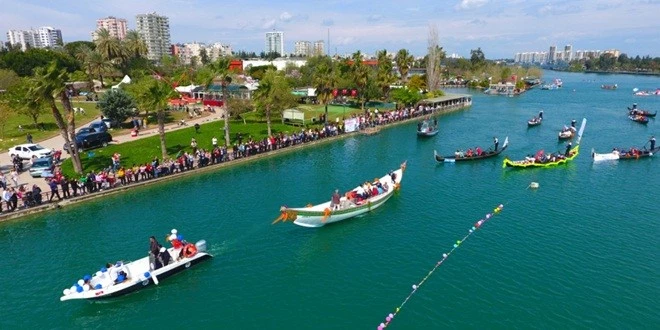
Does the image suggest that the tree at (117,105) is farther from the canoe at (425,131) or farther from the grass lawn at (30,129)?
the canoe at (425,131)

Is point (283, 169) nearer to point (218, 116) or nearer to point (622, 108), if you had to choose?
point (218, 116)

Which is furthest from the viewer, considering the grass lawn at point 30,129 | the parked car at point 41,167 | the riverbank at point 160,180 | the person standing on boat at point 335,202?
the grass lawn at point 30,129

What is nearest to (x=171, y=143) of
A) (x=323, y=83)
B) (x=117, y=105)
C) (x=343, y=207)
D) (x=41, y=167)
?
(x=117, y=105)

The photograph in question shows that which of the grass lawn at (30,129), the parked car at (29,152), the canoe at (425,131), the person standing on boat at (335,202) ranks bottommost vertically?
the person standing on boat at (335,202)

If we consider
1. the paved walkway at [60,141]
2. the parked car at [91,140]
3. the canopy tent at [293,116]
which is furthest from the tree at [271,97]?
the parked car at [91,140]

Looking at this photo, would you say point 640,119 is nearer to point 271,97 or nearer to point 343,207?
point 271,97

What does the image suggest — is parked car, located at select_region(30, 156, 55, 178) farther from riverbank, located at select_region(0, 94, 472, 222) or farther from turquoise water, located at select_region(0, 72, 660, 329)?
turquoise water, located at select_region(0, 72, 660, 329)

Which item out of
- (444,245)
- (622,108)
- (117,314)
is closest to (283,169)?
(444,245)
